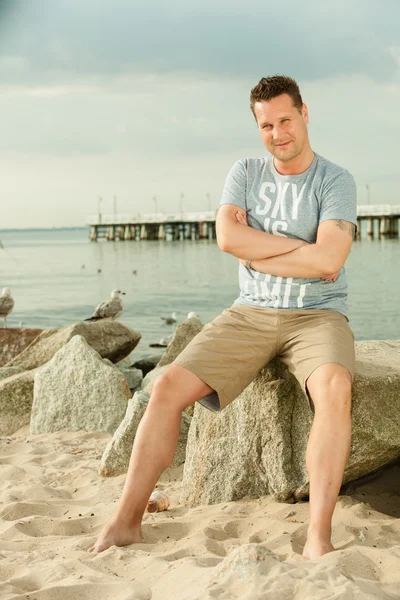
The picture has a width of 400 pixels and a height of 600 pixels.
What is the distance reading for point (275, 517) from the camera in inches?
152

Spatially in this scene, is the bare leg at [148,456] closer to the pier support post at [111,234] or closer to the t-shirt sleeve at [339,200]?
the t-shirt sleeve at [339,200]

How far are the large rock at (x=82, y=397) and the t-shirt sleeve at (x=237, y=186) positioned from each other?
7.59ft

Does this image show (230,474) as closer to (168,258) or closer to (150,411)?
(150,411)

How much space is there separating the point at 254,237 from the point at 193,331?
3.78 metres

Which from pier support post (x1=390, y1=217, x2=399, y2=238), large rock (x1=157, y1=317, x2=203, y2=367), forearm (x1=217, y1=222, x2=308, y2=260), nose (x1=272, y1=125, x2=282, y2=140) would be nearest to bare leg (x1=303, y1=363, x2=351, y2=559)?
forearm (x1=217, y1=222, x2=308, y2=260)

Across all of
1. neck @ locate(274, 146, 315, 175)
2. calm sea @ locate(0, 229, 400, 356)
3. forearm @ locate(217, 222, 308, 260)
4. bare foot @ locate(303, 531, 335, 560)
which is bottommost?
calm sea @ locate(0, 229, 400, 356)

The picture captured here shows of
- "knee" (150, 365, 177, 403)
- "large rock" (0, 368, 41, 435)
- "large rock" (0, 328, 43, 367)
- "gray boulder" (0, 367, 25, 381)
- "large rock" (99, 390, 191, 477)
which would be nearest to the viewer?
"knee" (150, 365, 177, 403)

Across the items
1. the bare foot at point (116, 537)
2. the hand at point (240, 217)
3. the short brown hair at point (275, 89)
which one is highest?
the short brown hair at point (275, 89)

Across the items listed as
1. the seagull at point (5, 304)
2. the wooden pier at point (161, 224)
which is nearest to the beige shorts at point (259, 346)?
the seagull at point (5, 304)

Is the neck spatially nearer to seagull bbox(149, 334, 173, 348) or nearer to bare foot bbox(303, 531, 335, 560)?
bare foot bbox(303, 531, 335, 560)

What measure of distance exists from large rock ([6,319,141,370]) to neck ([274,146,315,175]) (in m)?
3.80

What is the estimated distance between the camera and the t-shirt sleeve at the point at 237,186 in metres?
4.27

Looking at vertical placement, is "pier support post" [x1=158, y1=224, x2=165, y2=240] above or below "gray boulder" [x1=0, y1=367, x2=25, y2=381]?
above

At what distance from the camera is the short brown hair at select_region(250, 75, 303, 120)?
407cm
